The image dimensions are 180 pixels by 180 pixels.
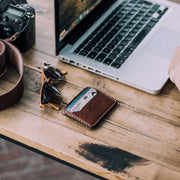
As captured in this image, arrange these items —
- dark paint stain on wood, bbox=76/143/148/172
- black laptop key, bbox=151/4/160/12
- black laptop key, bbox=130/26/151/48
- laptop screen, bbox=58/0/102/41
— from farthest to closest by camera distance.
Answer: black laptop key, bbox=151/4/160/12 < black laptop key, bbox=130/26/151/48 < laptop screen, bbox=58/0/102/41 < dark paint stain on wood, bbox=76/143/148/172

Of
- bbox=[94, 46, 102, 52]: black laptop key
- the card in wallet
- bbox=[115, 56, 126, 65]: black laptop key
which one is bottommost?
the card in wallet

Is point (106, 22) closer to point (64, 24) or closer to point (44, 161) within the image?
point (64, 24)

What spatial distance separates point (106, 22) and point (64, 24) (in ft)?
0.66

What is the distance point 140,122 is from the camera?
834 millimetres

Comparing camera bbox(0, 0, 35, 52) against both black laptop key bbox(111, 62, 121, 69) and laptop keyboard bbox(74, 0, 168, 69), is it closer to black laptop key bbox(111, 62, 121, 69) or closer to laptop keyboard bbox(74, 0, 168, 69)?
laptop keyboard bbox(74, 0, 168, 69)

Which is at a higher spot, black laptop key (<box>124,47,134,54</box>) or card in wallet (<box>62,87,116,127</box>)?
black laptop key (<box>124,47,134,54</box>)

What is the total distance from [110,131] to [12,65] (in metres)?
0.36

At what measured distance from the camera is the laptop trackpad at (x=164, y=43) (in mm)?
1007

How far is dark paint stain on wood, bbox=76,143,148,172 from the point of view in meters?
0.75

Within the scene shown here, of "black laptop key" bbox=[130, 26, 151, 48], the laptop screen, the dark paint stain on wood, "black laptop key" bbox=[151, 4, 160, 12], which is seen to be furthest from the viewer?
"black laptop key" bbox=[151, 4, 160, 12]

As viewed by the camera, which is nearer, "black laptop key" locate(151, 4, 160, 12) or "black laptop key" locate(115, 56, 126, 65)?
"black laptop key" locate(115, 56, 126, 65)

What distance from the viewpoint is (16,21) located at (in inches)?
37.0

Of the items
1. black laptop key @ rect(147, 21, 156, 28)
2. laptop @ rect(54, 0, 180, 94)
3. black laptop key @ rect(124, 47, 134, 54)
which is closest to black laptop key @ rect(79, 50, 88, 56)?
laptop @ rect(54, 0, 180, 94)

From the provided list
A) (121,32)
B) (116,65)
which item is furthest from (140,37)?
(116,65)
